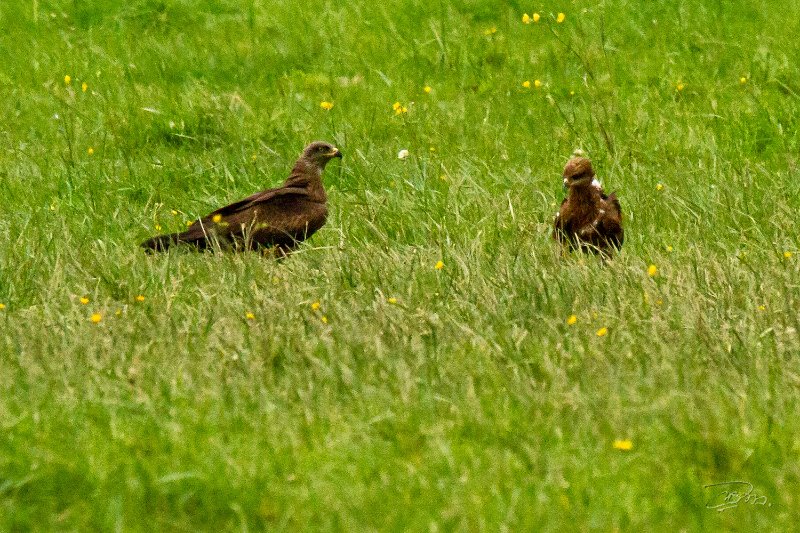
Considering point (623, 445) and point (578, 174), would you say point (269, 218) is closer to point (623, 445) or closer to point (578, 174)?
point (578, 174)

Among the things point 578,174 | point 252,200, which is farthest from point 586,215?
point 252,200

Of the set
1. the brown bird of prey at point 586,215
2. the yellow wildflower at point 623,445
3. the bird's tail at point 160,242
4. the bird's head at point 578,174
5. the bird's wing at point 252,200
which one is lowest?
the bird's tail at point 160,242

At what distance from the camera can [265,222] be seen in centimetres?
787

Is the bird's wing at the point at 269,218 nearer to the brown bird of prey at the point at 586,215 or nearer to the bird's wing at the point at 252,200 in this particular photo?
the bird's wing at the point at 252,200

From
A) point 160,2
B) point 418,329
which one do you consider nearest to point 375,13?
point 160,2

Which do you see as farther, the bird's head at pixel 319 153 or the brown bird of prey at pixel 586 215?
the bird's head at pixel 319 153

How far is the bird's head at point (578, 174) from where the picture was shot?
741 centimetres

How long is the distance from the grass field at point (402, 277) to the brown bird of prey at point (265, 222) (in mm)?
194

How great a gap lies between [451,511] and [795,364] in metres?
1.75

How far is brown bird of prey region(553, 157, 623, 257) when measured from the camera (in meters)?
7.31

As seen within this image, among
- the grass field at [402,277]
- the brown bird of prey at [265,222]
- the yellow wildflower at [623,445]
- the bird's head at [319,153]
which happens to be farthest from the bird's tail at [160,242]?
the yellow wildflower at [623,445]

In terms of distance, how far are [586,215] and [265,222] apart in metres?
1.80

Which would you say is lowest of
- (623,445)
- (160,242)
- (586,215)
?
(160,242)

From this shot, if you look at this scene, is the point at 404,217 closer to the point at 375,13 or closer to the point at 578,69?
the point at 578,69
